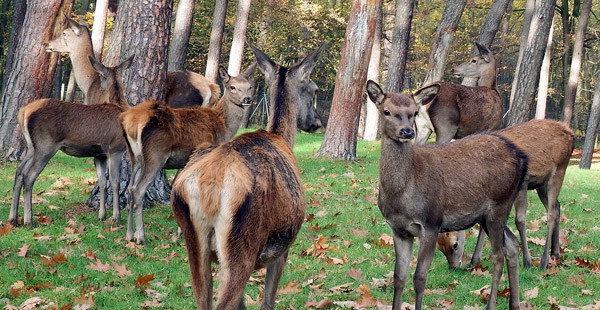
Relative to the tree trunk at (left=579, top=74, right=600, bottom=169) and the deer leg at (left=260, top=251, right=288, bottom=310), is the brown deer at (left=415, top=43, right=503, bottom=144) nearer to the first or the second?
the deer leg at (left=260, top=251, right=288, bottom=310)

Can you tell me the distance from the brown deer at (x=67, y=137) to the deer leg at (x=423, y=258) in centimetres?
447

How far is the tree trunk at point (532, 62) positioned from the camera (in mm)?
15945

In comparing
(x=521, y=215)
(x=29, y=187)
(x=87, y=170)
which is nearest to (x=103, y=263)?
(x=29, y=187)

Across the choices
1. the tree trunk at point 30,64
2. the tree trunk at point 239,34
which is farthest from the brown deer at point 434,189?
the tree trunk at point 239,34

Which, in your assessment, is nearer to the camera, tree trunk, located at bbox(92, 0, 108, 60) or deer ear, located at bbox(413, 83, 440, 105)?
deer ear, located at bbox(413, 83, 440, 105)

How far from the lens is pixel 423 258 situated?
550 centimetres

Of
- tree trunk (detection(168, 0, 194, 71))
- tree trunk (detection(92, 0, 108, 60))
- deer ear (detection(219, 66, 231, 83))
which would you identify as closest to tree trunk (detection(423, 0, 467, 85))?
tree trunk (detection(168, 0, 194, 71))

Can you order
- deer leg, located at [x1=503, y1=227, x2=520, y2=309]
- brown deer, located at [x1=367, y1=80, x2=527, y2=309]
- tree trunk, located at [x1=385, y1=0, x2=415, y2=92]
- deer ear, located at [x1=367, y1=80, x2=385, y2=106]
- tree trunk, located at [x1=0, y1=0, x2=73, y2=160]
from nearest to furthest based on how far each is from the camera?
brown deer, located at [x1=367, y1=80, x2=527, y2=309], deer leg, located at [x1=503, y1=227, x2=520, y2=309], deer ear, located at [x1=367, y1=80, x2=385, y2=106], tree trunk, located at [x1=0, y1=0, x2=73, y2=160], tree trunk, located at [x1=385, y1=0, x2=415, y2=92]

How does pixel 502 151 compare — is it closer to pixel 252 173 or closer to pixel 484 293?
pixel 484 293

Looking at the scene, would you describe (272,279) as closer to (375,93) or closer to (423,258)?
(423,258)

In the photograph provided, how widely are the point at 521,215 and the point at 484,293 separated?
4.64 ft

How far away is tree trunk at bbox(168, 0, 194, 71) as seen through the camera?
1808cm

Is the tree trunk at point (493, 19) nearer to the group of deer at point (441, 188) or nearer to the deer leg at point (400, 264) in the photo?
A: the group of deer at point (441, 188)

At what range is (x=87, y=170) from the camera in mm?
12945
